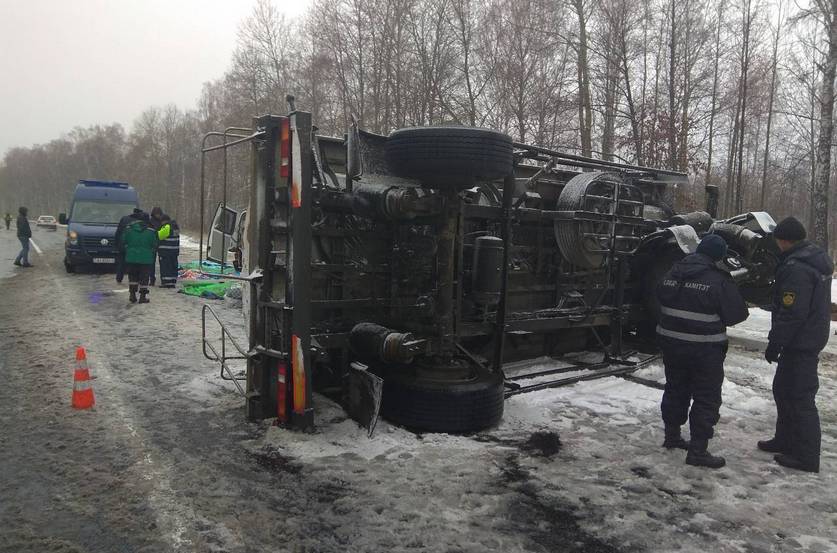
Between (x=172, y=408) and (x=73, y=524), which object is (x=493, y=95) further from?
(x=73, y=524)

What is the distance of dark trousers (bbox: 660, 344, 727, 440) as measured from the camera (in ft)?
14.1

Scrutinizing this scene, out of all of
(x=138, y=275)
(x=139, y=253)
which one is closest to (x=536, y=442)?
(x=139, y=253)

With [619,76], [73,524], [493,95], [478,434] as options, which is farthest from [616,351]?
[493,95]

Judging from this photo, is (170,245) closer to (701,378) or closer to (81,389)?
(81,389)

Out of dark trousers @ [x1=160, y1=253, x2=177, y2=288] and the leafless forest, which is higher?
the leafless forest

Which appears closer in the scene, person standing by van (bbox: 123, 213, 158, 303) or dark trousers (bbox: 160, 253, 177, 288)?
person standing by van (bbox: 123, 213, 158, 303)

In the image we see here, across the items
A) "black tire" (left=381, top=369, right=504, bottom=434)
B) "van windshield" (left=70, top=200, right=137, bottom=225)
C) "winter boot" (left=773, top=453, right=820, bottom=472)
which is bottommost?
"winter boot" (left=773, top=453, right=820, bottom=472)

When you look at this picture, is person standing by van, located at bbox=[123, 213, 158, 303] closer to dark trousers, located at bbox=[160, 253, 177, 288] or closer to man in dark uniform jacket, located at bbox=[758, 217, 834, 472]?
dark trousers, located at bbox=[160, 253, 177, 288]

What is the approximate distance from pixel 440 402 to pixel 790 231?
9.50 feet

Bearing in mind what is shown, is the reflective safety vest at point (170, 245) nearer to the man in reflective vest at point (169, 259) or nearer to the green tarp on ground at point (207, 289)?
the man in reflective vest at point (169, 259)

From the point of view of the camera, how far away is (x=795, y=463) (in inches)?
168

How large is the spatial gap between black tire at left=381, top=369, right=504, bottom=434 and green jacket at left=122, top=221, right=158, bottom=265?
810 centimetres

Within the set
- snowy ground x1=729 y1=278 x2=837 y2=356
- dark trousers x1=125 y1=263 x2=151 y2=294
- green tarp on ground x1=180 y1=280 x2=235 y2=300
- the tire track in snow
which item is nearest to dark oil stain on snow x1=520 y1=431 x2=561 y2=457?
the tire track in snow

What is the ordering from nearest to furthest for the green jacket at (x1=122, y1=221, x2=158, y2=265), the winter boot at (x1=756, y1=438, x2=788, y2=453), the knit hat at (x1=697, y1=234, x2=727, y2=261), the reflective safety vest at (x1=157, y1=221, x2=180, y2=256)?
the knit hat at (x1=697, y1=234, x2=727, y2=261)
the winter boot at (x1=756, y1=438, x2=788, y2=453)
the green jacket at (x1=122, y1=221, x2=158, y2=265)
the reflective safety vest at (x1=157, y1=221, x2=180, y2=256)
